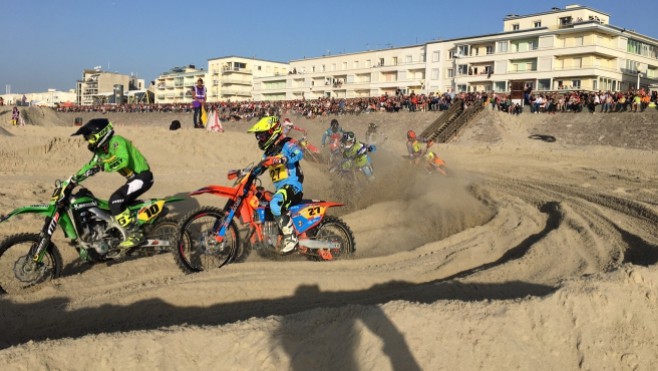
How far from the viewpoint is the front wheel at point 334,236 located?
660 centimetres

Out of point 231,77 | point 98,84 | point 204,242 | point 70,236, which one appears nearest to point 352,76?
point 231,77

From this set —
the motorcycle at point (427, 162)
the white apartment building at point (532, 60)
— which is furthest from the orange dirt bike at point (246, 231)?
the white apartment building at point (532, 60)

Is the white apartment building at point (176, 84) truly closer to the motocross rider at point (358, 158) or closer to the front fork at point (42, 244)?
the motocross rider at point (358, 158)

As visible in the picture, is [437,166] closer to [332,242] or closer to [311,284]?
[332,242]

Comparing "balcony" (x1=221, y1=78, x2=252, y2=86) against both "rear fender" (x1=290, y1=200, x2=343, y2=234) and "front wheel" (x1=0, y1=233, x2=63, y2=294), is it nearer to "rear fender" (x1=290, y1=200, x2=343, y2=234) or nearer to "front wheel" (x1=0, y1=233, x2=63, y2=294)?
"rear fender" (x1=290, y1=200, x2=343, y2=234)

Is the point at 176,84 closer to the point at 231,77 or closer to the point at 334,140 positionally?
the point at 231,77

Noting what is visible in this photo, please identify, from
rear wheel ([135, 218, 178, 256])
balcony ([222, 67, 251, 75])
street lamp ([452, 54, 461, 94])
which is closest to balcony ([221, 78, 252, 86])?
balcony ([222, 67, 251, 75])

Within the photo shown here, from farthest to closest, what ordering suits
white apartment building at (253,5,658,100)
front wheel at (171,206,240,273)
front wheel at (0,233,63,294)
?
white apartment building at (253,5,658,100) < front wheel at (171,206,240,273) < front wheel at (0,233,63,294)

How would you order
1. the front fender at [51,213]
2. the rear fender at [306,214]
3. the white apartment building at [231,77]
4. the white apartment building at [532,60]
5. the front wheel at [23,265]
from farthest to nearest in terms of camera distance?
the white apartment building at [231,77] < the white apartment building at [532,60] < the rear fender at [306,214] < the front fender at [51,213] < the front wheel at [23,265]

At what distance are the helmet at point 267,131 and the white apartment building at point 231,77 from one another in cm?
9299

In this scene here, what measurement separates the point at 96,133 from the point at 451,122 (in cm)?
2417

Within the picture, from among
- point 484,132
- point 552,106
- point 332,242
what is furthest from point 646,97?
point 332,242

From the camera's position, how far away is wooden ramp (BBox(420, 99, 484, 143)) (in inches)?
1057

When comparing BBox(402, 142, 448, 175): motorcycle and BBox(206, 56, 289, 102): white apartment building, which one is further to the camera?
BBox(206, 56, 289, 102): white apartment building
